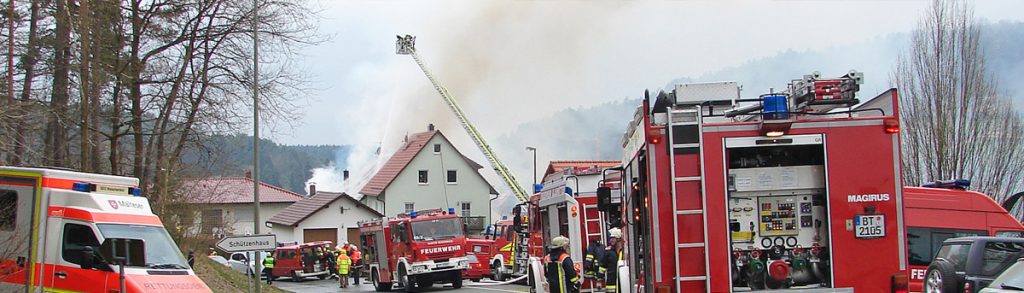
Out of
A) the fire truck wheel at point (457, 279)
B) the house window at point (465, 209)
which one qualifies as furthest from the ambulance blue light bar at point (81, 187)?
the house window at point (465, 209)

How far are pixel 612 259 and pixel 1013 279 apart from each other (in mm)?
5501

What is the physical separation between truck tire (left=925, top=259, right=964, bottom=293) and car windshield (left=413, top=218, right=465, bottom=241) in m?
15.0

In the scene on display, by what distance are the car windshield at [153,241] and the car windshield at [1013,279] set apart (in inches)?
354

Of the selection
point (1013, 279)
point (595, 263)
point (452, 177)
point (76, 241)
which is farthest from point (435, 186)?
point (1013, 279)

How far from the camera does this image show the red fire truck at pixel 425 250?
25.5 m

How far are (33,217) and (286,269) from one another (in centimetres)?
2848

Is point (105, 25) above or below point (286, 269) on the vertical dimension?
above

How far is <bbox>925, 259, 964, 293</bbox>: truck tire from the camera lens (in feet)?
40.0

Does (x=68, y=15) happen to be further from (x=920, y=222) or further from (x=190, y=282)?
(x=920, y=222)

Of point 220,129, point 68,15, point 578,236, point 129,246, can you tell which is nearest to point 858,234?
point 129,246

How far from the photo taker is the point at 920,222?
49.7ft

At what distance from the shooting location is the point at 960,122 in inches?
1085

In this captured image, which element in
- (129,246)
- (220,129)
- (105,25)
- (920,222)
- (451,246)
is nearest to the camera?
(129,246)

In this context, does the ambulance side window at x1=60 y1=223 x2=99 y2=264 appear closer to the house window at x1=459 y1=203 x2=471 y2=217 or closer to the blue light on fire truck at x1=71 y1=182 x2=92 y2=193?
the blue light on fire truck at x1=71 y1=182 x2=92 y2=193
